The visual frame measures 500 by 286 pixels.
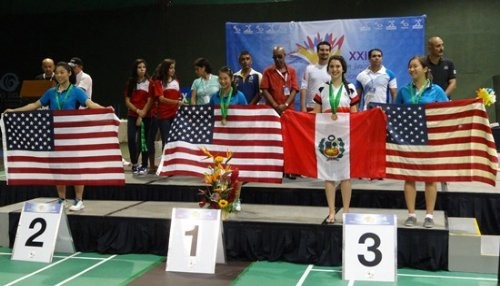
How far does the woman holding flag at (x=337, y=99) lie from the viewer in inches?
189

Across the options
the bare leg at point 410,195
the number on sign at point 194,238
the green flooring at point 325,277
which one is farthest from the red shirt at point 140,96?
the bare leg at point 410,195

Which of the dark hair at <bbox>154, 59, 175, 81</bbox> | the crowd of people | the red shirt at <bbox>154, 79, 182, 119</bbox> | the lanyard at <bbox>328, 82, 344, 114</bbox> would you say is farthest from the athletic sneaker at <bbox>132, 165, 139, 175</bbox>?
the lanyard at <bbox>328, 82, 344, 114</bbox>

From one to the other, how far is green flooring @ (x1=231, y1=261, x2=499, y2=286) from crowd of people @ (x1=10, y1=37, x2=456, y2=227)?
0.49 meters

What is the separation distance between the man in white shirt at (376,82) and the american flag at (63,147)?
286 centimetres

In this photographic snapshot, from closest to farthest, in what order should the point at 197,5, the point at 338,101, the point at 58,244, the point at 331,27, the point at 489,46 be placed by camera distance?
the point at 338,101 < the point at 58,244 < the point at 331,27 < the point at 489,46 < the point at 197,5

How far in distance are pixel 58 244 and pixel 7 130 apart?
3.86 feet

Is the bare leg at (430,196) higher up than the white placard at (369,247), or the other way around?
the bare leg at (430,196)

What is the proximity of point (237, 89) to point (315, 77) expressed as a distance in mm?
1174

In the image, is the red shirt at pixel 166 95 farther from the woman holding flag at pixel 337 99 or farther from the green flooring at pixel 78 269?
the woman holding flag at pixel 337 99

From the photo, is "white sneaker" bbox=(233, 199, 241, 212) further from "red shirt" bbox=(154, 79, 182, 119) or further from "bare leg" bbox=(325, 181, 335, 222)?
"red shirt" bbox=(154, 79, 182, 119)

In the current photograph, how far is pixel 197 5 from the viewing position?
1440 centimetres

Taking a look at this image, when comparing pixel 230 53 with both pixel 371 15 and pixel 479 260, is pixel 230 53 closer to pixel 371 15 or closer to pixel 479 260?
pixel 371 15

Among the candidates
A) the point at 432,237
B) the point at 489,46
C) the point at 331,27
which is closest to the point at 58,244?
the point at 432,237

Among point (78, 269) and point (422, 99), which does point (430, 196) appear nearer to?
point (422, 99)
